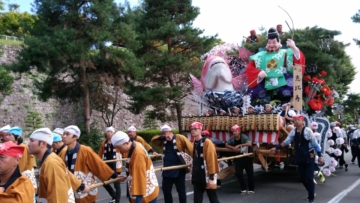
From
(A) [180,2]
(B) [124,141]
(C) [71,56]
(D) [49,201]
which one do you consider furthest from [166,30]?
(D) [49,201]

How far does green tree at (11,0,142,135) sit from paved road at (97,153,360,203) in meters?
5.27

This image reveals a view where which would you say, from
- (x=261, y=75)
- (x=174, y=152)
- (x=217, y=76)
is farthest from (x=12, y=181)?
(x=261, y=75)

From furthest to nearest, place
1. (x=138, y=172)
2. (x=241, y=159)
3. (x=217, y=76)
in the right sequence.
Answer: (x=217, y=76)
(x=241, y=159)
(x=138, y=172)

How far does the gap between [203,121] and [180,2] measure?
10.6 metres

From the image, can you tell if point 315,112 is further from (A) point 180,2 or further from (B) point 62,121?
(B) point 62,121

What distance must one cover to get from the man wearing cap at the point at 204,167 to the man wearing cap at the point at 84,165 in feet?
5.12

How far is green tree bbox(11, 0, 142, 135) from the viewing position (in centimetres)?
1234

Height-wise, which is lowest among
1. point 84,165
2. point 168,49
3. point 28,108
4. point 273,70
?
point 84,165

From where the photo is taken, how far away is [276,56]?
9898mm

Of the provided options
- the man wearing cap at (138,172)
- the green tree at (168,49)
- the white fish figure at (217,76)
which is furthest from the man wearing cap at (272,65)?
the green tree at (168,49)

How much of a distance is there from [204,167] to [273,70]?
16.1 feet

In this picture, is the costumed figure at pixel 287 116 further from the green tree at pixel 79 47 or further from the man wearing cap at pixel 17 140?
the green tree at pixel 79 47

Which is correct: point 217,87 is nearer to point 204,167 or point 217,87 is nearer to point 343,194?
point 343,194

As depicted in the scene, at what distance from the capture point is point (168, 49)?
18.1 metres
